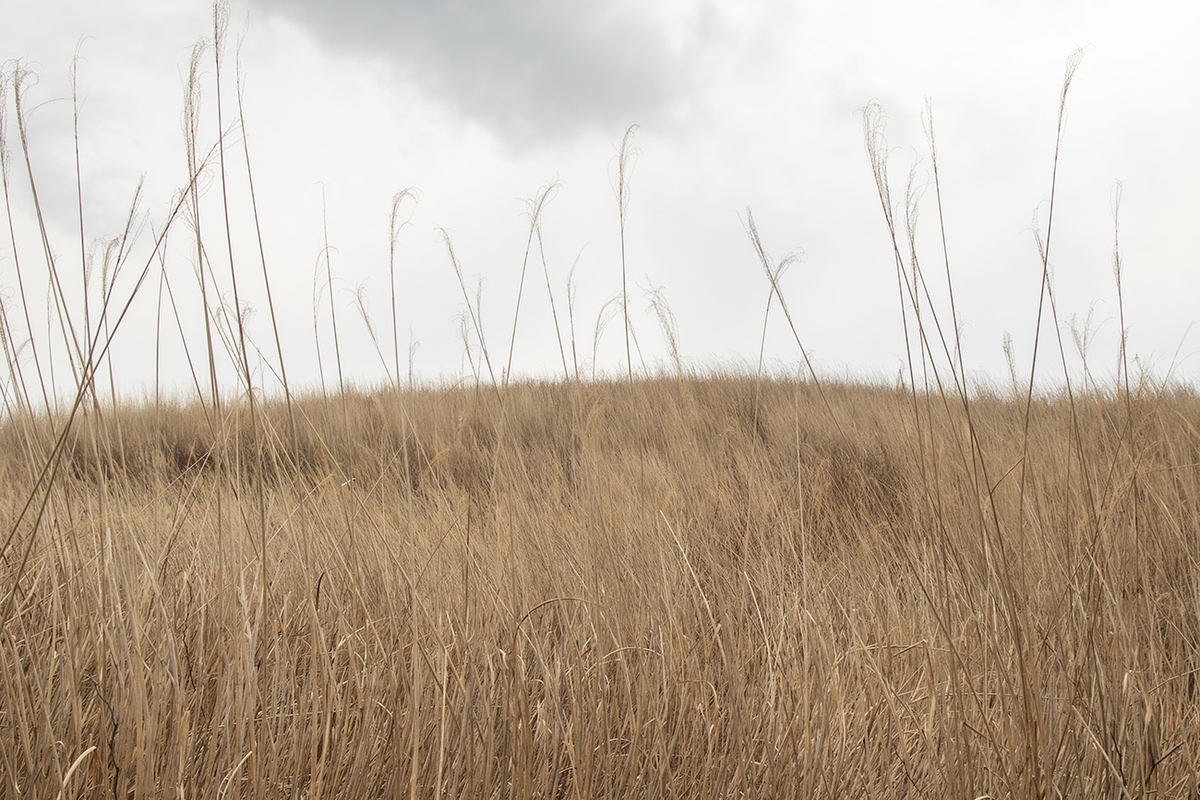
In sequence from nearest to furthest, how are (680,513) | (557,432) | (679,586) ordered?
(679,586)
(680,513)
(557,432)

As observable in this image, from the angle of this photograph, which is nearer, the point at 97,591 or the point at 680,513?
the point at 97,591

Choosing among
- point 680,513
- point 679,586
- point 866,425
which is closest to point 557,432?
point 866,425

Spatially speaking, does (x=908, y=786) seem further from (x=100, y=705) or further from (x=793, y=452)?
(x=793, y=452)

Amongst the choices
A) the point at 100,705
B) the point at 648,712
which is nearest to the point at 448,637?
the point at 648,712

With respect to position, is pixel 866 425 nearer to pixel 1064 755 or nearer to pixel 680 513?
pixel 680 513

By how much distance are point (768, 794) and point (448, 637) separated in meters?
0.90

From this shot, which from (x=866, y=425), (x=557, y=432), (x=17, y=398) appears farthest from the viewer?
(x=557, y=432)

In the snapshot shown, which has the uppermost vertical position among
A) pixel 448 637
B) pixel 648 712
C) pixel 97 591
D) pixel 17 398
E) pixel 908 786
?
pixel 17 398

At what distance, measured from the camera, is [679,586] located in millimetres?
2309

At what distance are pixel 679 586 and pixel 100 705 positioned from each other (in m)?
1.63

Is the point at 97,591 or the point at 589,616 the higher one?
the point at 97,591

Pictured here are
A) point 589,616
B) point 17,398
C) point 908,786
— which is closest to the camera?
point 908,786

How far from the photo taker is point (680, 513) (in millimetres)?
2920

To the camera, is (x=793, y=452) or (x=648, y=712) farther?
(x=793, y=452)
